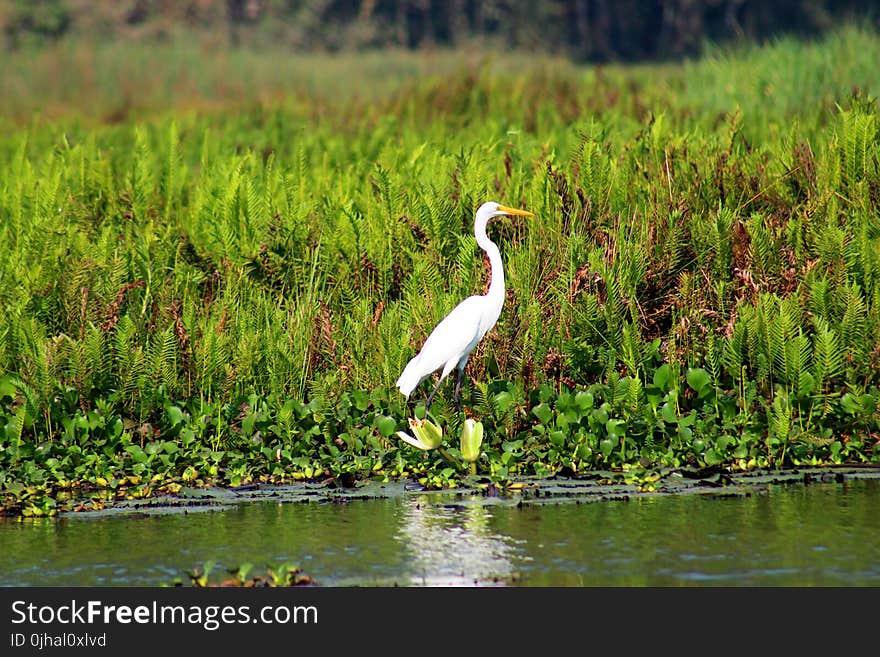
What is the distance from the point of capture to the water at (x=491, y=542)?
15.3 feet

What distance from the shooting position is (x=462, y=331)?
602 cm

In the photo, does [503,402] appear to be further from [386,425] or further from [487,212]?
[487,212]

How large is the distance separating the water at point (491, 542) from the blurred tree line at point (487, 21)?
22.9 metres

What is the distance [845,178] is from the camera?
25.8 feet

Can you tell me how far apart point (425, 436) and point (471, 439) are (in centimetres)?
21

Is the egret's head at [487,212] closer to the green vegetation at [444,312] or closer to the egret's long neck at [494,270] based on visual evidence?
the egret's long neck at [494,270]

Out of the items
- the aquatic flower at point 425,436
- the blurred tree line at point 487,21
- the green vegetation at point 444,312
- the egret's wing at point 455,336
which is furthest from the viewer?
the blurred tree line at point 487,21

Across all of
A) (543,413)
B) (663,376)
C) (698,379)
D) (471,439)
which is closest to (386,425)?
(471,439)

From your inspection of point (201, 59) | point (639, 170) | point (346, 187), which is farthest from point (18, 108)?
point (639, 170)

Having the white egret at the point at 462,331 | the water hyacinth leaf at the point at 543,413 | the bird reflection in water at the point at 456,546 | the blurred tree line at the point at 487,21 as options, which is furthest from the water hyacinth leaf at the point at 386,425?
the blurred tree line at the point at 487,21

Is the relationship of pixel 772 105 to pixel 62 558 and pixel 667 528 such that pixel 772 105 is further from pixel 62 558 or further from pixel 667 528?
pixel 62 558

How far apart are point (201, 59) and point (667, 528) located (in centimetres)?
1711

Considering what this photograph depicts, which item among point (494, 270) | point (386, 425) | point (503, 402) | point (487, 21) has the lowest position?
point (386, 425)

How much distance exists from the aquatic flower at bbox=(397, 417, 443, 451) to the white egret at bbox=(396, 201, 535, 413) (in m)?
0.33
